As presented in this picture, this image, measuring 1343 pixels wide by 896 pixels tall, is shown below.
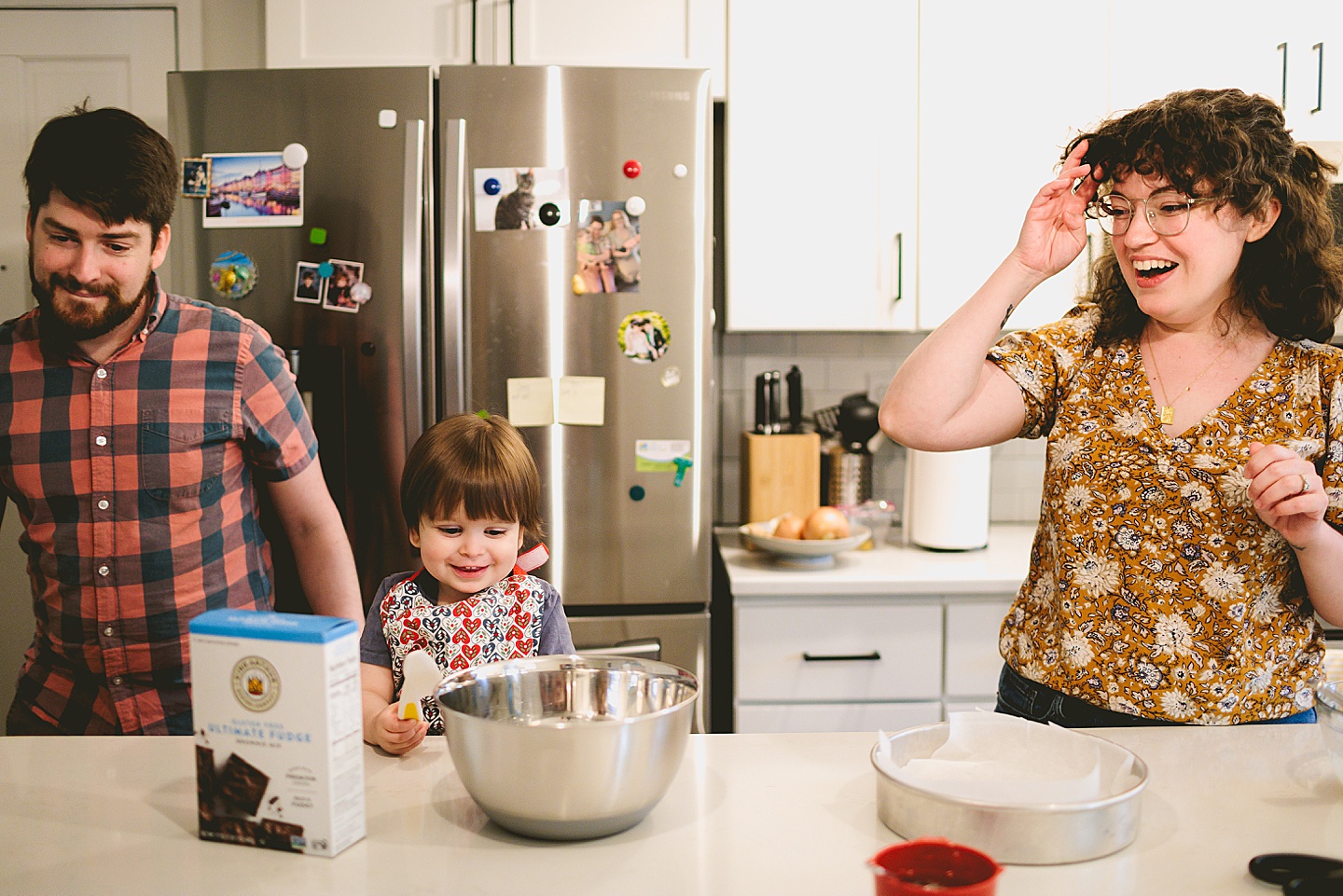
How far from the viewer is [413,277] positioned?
2197mm

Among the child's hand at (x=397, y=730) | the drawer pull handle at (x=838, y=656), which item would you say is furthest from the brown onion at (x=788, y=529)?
the child's hand at (x=397, y=730)

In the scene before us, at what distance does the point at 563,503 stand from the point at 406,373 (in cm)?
43

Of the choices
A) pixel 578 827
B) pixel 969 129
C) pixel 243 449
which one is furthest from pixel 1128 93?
pixel 578 827

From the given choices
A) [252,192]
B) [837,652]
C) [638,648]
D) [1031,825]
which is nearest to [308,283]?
[252,192]

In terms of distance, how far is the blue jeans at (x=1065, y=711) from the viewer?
1244 mm

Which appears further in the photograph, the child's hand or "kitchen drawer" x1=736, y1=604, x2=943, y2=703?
"kitchen drawer" x1=736, y1=604, x2=943, y2=703

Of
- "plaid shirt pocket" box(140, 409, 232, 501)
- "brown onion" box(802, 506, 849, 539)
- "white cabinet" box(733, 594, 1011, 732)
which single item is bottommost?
"white cabinet" box(733, 594, 1011, 732)

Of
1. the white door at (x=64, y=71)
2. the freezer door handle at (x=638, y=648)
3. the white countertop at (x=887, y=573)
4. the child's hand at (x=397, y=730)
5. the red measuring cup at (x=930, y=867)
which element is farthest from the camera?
the white door at (x=64, y=71)

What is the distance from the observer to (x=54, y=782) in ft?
3.34

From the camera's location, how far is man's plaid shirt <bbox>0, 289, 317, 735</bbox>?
144 centimetres

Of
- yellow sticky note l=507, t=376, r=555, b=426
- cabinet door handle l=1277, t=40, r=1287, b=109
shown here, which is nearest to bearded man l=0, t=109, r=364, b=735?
yellow sticky note l=507, t=376, r=555, b=426

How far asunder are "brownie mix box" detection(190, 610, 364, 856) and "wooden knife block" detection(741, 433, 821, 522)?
70.6 inches

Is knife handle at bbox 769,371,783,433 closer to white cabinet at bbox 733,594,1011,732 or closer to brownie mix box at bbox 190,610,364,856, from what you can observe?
white cabinet at bbox 733,594,1011,732

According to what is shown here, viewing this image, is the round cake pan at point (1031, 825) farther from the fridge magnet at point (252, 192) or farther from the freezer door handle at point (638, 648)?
the fridge magnet at point (252, 192)
